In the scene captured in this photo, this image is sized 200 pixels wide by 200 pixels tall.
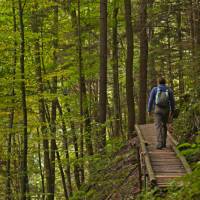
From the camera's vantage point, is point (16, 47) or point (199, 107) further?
point (16, 47)

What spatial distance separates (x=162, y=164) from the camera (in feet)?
31.9

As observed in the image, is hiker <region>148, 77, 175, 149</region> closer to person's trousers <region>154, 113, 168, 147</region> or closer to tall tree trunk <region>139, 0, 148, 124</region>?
person's trousers <region>154, 113, 168, 147</region>

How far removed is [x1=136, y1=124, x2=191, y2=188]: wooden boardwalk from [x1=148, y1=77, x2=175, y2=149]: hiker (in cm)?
42

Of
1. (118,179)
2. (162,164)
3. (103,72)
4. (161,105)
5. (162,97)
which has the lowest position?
(118,179)

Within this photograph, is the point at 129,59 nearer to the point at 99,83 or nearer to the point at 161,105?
the point at 99,83

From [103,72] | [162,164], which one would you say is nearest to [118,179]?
[162,164]

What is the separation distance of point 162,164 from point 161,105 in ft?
6.35

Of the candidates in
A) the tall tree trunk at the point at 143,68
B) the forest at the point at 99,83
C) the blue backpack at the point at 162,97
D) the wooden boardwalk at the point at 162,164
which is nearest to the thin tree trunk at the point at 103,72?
the forest at the point at 99,83

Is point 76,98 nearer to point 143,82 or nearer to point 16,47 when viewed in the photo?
point 143,82

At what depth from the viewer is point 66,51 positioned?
21.2 m

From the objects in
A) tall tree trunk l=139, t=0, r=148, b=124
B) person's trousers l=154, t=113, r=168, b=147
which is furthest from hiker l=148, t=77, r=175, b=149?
tall tree trunk l=139, t=0, r=148, b=124

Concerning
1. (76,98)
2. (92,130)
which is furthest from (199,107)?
(76,98)

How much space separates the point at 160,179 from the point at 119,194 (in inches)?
67.5

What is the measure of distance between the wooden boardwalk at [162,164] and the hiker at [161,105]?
423 mm
